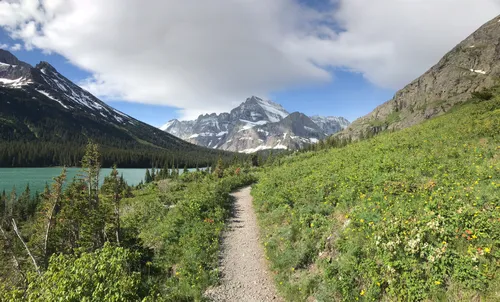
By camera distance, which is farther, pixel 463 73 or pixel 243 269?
pixel 463 73

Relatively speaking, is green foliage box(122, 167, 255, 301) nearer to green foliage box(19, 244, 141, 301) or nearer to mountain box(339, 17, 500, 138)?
green foliage box(19, 244, 141, 301)

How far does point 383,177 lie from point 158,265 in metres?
12.1

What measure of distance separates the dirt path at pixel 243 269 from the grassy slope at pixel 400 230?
680mm

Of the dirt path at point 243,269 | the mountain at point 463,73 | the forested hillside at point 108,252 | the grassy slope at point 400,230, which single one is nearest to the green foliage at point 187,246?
the forested hillside at point 108,252

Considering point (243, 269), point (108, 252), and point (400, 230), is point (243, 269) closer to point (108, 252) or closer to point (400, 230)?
point (108, 252)

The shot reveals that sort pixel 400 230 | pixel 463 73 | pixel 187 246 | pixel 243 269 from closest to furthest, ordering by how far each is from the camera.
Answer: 1. pixel 400 230
2. pixel 243 269
3. pixel 187 246
4. pixel 463 73

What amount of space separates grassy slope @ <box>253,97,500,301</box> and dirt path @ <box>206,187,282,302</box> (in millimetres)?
680

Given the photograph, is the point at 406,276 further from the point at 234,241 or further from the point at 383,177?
the point at 234,241

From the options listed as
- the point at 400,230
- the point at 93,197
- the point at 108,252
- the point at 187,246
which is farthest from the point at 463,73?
the point at 108,252

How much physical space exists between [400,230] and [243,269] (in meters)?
7.09

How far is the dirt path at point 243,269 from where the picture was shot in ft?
33.0

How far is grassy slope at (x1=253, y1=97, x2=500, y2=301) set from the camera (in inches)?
254

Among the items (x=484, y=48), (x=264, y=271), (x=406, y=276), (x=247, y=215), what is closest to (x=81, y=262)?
(x=264, y=271)

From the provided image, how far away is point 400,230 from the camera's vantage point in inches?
318
